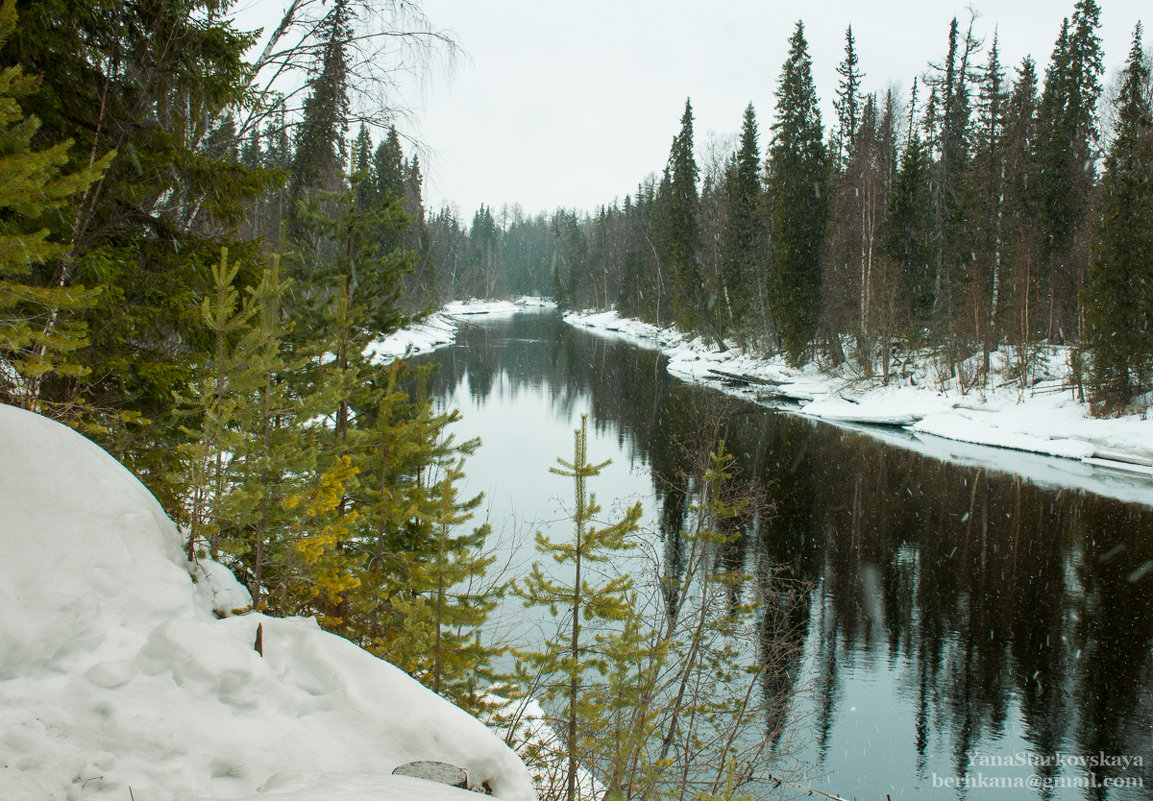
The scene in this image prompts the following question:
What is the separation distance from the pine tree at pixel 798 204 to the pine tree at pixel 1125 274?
1302 cm

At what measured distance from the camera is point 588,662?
5996 millimetres

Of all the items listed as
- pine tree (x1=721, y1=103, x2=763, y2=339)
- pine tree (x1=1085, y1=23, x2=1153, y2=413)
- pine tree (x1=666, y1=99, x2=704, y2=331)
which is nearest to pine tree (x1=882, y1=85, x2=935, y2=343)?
pine tree (x1=721, y1=103, x2=763, y2=339)

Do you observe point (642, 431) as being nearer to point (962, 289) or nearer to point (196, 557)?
point (962, 289)

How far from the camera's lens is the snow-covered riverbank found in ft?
67.9

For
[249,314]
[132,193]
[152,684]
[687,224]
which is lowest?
[152,684]

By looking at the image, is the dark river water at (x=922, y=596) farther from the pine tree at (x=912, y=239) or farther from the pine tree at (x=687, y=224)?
the pine tree at (x=687, y=224)

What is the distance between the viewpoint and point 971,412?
83.8 ft

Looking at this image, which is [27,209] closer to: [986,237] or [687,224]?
[986,237]

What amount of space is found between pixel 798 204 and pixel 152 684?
1399 inches

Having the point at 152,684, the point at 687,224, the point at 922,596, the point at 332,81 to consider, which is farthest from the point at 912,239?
the point at 152,684

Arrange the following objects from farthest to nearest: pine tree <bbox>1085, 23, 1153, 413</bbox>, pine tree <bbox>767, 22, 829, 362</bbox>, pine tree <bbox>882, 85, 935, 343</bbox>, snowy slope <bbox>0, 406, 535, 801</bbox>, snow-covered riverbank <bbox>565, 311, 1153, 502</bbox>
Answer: pine tree <bbox>767, 22, 829, 362</bbox>
pine tree <bbox>882, 85, 935, 343</bbox>
pine tree <bbox>1085, 23, 1153, 413</bbox>
snow-covered riverbank <bbox>565, 311, 1153, 502</bbox>
snowy slope <bbox>0, 406, 535, 801</bbox>

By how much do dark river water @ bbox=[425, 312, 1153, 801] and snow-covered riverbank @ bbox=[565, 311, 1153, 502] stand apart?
1.65m

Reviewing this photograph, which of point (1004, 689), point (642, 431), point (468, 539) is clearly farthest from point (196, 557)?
point (642, 431)

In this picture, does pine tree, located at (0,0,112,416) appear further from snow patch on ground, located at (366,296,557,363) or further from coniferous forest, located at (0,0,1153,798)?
snow patch on ground, located at (366,296,557,363)
